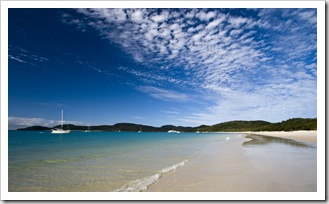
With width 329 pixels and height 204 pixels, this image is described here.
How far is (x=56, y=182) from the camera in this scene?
6.02 meters

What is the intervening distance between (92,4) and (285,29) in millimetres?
5185

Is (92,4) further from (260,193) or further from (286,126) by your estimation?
(286,126)

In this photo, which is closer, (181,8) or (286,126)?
(181,8)

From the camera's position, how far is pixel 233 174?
635cm

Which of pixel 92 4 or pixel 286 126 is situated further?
pixel 286 126

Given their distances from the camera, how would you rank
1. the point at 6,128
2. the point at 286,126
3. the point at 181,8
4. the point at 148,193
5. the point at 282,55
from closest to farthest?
the point at 148,193
the point at 6,128
the point at 181,8
the point at 282,55
the point at 286,126

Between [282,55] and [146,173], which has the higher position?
[282,55]

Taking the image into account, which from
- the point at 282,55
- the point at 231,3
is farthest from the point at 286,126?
the point at 231,3

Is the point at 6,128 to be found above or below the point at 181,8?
below

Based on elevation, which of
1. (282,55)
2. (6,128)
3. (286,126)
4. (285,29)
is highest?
(285,29)

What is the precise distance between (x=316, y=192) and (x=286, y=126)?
4302 cm

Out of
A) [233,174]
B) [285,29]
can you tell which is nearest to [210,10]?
[285,29]

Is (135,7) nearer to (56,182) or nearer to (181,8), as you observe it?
(181,8)

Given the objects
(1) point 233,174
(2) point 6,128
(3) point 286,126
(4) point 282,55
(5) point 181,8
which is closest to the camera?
(2) point 6,128
